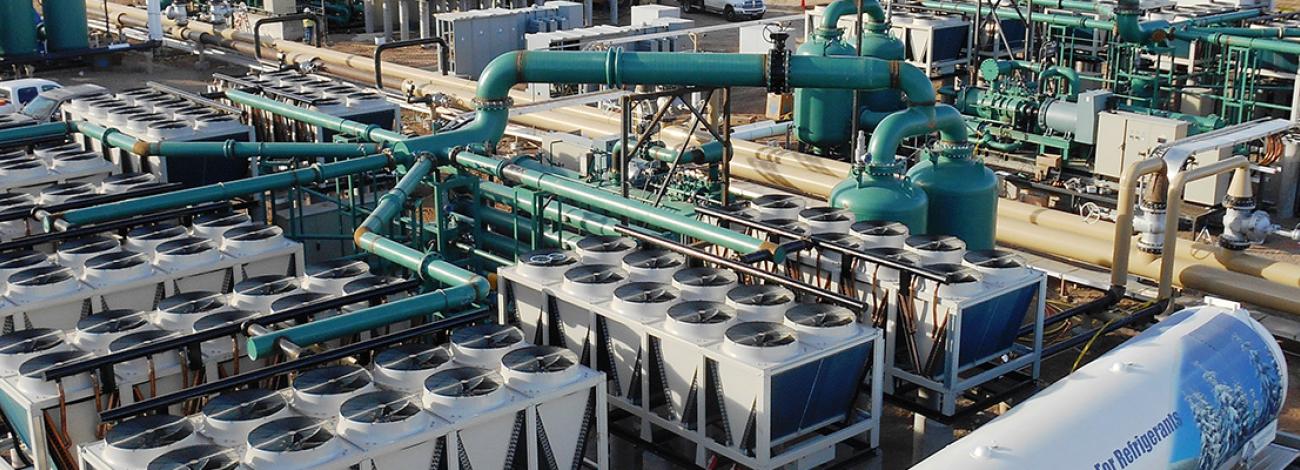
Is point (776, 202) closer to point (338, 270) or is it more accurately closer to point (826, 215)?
point (826, 215)

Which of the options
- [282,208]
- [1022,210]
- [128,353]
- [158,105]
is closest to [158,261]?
[128,353]

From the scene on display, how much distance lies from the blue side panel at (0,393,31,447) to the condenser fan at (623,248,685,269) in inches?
203

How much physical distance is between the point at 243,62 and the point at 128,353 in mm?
26161

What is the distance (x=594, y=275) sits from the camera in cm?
1268

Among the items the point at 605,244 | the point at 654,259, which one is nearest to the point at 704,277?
the point at 654,259

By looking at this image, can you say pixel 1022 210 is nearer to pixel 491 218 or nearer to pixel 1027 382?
pixel 1027 382

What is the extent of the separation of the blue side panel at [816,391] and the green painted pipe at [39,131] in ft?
39.7

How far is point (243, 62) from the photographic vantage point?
35.8 meters

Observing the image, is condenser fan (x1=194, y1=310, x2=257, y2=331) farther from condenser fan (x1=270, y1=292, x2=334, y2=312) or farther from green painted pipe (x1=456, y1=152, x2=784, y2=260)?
green painted pipe (x1=456, y1=152, x2=784, y2=260)

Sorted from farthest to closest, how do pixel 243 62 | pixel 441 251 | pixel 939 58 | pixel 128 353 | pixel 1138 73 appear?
pixel 243 62 < pixel 939 58 < pixel 1138 73 < pixel 441 251 < pixel 128 353

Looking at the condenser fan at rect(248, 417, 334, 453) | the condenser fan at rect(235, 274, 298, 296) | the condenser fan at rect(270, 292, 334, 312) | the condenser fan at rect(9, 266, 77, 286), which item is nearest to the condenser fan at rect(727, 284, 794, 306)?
the condenser fan at rect(270, 292, 334, 312)

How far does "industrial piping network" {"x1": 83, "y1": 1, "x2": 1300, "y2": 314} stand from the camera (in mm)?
16500

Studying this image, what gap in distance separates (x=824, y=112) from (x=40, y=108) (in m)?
12.7

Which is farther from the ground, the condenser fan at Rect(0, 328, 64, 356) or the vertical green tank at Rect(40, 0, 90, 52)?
the vertical green tank at Rect(40, 0, 90, 52)
